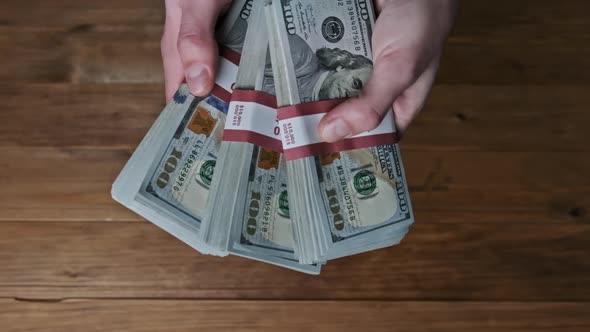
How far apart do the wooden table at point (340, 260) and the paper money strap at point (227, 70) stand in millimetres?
361

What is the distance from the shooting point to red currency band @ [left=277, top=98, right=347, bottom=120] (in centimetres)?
Result: 76

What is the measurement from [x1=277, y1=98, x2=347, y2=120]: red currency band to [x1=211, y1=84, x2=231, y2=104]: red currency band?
0.09 metres

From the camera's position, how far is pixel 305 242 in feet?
2.55

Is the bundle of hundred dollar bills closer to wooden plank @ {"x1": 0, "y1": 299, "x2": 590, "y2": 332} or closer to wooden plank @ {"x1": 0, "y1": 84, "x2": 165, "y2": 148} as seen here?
wooden plank @ {"x1": 0, "y1": 299, "x2": 590, "y2": 332}

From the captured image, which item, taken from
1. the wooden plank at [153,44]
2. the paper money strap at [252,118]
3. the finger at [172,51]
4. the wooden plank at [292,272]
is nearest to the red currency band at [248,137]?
the paper money strap at [252,118]

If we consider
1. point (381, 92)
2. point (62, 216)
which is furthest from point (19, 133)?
point (381, 92)

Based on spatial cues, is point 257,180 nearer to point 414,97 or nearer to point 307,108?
point 307,108

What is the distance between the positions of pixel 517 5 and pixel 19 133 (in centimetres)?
104

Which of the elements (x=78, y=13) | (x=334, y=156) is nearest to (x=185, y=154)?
(x=334, y=156)

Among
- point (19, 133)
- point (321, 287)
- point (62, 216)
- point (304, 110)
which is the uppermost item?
point (304, 110)

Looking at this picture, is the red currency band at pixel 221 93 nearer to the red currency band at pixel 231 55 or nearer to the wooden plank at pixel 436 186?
the red currency band at pixel 231 55

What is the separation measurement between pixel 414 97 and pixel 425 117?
11.6 inches

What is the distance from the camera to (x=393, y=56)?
2.46ft

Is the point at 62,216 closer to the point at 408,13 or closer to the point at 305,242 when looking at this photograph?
the point at 305,242
